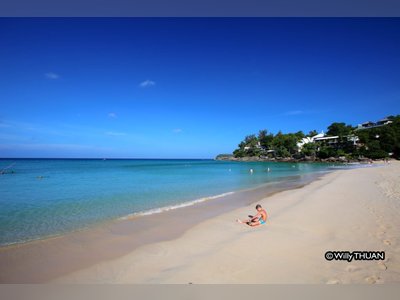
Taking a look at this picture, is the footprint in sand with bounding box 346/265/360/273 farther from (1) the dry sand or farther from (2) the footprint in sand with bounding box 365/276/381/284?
(2) the footprint in sand with bounding box 365/276/381/284

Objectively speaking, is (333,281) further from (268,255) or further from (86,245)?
(86,245)

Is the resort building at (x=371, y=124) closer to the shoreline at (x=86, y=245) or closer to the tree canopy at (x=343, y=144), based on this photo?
the tree canopy at (x=343, y=144)

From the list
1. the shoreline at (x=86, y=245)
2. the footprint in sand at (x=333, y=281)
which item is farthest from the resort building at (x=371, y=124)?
the footprint in sand at (x=333, y=281)

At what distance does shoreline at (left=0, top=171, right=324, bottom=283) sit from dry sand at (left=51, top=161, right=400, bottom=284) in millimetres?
323

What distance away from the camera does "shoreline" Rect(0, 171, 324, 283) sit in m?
3.62

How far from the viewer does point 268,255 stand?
3658 millimetres

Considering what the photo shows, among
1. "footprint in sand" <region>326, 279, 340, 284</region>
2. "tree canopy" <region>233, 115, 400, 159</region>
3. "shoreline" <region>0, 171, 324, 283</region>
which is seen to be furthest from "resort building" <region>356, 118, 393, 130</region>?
"footprint in sand" <region>326, 279, 340, 284</region>

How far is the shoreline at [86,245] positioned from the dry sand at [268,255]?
32 cm

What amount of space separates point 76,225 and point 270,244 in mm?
4887

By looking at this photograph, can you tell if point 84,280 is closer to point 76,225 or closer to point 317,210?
point 76,225

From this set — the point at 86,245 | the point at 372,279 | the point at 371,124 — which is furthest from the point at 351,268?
the point at 371,124

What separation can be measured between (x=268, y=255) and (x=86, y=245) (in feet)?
11.2

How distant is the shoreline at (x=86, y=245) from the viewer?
362 cm

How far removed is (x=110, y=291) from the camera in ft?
9.47
